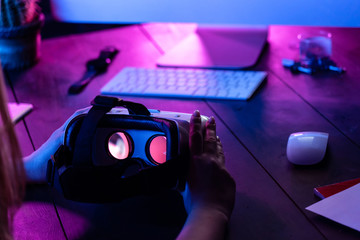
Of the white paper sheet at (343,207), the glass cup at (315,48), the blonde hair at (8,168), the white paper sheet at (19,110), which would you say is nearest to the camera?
the blonde hair at (8,168)

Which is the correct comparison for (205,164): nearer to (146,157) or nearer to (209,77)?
(146,157)

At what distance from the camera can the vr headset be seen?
569 millimetres

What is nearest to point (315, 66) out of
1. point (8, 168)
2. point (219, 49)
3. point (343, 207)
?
point (219, 49)

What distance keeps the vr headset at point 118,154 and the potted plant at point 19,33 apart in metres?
0.50

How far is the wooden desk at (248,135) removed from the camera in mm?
573

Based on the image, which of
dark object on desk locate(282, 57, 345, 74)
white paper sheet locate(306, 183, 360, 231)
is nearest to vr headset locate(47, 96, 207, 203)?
white paper sheet locate(306, 183, 360, 231)

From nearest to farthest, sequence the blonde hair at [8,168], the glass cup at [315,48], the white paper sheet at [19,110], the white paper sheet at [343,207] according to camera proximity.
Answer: the blonde hair at [8,168], the white paper sheet at [343,207], the white paper sheet at [19,110], the glass cup at [315,48]

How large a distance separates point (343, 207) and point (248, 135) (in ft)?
0.73

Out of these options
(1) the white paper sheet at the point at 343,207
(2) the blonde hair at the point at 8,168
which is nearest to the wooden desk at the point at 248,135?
(1) the white paper sheet at the point at 343,207

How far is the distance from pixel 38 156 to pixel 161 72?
389 mm

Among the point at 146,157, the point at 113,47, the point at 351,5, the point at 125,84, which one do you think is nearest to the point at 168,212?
the point at 146,157

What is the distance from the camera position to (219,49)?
107cm

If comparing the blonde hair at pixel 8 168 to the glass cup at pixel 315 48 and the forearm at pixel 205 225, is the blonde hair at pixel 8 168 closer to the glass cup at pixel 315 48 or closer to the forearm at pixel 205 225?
the forearm at pixel 205 225

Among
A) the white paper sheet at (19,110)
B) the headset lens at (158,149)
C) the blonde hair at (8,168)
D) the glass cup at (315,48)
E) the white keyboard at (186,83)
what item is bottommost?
the white paper sheet at (19,110)
